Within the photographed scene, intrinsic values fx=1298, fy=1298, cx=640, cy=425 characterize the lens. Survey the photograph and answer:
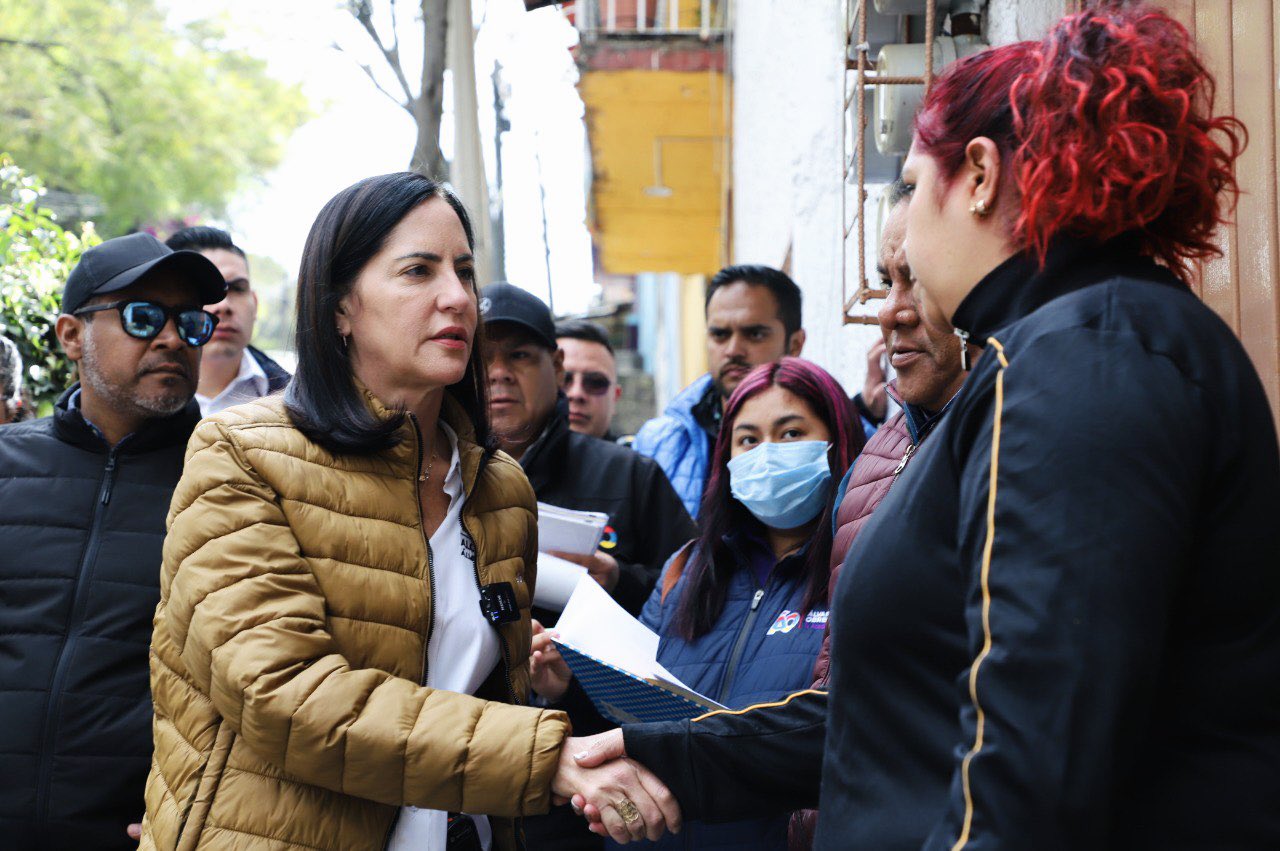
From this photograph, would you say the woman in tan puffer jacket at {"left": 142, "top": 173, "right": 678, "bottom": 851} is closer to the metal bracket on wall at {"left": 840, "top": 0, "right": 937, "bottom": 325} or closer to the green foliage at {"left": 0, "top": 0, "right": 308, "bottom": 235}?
the metal bracket on wall at {"left": 840, "top": 0, "right": 937, "bottom": 325}

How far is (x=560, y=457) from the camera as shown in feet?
14.2

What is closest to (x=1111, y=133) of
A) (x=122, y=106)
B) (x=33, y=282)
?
(x=33, y=282)

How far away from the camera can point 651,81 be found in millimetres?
10352

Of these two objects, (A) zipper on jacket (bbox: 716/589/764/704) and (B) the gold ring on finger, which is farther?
(A) zipper on jacket (bbox: 716/589/764/704)

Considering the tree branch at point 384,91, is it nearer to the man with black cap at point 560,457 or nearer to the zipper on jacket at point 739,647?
the man with black cap at point 560,457

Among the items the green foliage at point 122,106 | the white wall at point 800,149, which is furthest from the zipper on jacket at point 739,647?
the green foliage at point 122,106

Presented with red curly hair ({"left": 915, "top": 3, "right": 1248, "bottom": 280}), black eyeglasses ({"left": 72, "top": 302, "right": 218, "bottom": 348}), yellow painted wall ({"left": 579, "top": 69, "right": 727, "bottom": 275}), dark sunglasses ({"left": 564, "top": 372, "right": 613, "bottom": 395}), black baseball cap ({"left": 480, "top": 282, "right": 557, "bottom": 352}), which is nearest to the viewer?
red curly hair ({"left": 915, "top": 3, "right": 1248, "bottom": 280})

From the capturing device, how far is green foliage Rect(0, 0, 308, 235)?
18.0m

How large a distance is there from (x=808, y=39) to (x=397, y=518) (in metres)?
5.55

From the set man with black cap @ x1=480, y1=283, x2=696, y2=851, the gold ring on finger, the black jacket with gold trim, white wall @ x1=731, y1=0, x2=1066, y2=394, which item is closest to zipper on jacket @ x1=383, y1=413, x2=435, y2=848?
the gold ring on finger

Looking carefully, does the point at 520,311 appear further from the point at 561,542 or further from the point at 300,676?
the point at 300,676

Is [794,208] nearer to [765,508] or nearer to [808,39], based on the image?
[808,39]

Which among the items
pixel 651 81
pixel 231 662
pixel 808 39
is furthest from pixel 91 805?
pixel 651 81

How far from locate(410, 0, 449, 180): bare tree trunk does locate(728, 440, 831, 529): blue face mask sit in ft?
23.7
